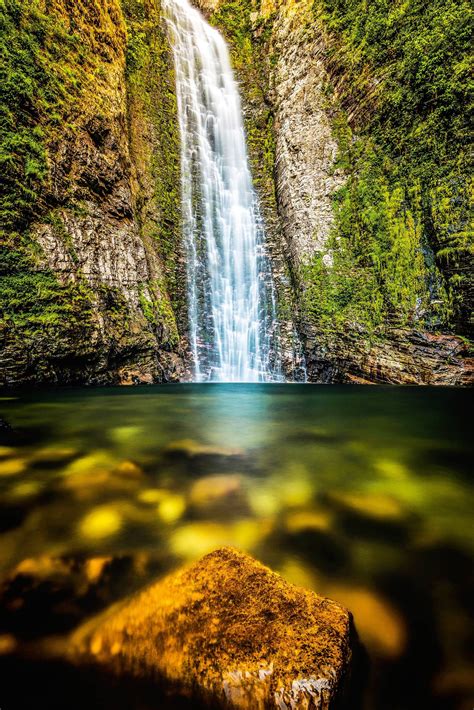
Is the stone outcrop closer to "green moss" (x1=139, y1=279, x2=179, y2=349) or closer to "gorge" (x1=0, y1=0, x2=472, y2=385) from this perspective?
"gorge" (x1=0, y1=0, x2=472, y2=385)

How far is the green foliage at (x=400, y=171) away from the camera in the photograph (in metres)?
6.60

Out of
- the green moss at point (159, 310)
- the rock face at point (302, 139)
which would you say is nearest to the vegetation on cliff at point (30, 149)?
the green moss at point (159, 310)

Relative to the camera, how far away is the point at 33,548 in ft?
5.01

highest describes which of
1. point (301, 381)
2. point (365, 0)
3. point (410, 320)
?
point (365, 0)

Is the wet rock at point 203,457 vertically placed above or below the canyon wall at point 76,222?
below

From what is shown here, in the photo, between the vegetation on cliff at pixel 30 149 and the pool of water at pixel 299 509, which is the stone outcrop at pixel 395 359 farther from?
the vegetation on cliff at pixel 30 149

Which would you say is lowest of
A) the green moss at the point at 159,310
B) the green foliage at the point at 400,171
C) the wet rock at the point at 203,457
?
the wet rock at the point at 203,457

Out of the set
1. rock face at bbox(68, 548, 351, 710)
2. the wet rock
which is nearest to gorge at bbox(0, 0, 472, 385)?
the wet rock

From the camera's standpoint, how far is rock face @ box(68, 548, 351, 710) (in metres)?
0.84

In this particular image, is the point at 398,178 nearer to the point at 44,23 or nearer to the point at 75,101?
the point at 75,101

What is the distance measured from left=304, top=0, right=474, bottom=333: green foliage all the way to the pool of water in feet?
13.8

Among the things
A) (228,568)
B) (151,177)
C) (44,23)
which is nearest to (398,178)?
(151,177)

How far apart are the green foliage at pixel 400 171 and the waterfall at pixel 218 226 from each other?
2.03m

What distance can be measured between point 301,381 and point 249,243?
16.4 feet
